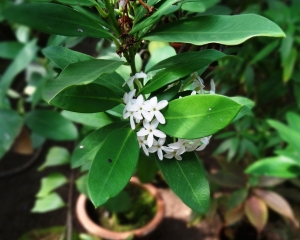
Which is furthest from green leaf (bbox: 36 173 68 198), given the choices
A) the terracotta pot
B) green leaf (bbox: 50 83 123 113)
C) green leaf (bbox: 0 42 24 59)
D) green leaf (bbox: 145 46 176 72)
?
green leaf (bbox: 50 83 123 113)

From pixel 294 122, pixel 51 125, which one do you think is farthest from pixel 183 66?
pixel 294 122

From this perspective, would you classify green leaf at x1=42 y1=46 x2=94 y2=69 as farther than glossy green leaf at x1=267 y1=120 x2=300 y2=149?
No

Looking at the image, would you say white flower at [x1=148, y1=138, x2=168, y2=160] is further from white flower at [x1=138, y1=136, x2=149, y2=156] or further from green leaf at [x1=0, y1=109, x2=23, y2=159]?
green leaf at [x1=0, y1=109, x2=23, y2=159]

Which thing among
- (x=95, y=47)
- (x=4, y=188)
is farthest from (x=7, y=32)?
(x=95, y=47)

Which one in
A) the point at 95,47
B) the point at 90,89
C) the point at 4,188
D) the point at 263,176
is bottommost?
the point at 4,188

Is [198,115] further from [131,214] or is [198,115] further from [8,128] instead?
[131,214]

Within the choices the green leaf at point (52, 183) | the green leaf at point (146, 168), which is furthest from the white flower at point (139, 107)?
the green leaf at point (52, 183)

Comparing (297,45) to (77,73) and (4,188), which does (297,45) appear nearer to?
(77,73)
